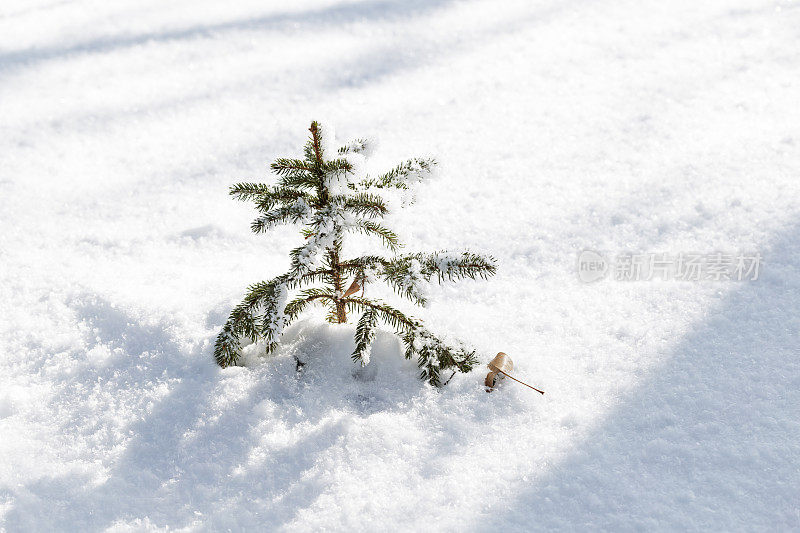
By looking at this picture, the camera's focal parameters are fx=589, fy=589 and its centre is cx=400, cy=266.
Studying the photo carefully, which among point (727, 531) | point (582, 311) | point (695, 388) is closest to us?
point (727, 531)

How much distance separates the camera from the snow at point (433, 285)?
2.36 meters

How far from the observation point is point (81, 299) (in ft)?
10.8

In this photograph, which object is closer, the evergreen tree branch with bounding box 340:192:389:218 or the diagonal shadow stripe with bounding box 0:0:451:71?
the evergreen tree branch with bounding box 340:192:389:218

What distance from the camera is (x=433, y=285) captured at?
3.53 metres

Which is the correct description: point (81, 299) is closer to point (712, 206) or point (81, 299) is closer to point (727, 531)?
point (727, 531)

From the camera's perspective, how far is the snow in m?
2.36

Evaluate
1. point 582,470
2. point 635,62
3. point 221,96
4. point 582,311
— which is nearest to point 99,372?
point 582,470

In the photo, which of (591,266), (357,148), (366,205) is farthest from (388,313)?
(591,266)

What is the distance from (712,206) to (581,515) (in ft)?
8.48

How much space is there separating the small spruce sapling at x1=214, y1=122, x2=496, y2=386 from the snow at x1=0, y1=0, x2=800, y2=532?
25 cm

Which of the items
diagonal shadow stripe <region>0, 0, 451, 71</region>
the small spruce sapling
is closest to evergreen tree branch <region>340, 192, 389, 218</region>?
the small spruce sapling

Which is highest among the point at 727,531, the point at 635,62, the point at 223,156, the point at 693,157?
the point at 635,62

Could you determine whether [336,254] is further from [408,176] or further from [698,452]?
[698,452]

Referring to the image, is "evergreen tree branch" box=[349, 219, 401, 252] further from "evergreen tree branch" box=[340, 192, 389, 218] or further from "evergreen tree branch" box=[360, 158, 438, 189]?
"evergreen tree branch" box=[360, 158, 438, 189]
